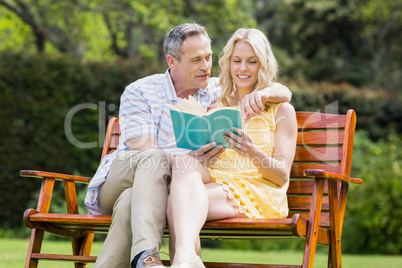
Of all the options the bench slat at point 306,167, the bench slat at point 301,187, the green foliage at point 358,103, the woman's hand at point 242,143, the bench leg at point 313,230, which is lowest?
the bench leg at point 313,230

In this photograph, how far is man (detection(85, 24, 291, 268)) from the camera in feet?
8.70

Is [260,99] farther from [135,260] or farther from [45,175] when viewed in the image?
[45,175]

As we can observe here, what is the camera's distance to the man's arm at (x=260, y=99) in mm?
Result: 3020

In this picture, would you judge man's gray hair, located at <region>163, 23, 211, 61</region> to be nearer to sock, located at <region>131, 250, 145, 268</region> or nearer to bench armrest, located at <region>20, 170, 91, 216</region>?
bench armrest, located at <region>20, 170, 91, 216</region>

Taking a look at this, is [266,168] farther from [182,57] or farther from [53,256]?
[53,256]

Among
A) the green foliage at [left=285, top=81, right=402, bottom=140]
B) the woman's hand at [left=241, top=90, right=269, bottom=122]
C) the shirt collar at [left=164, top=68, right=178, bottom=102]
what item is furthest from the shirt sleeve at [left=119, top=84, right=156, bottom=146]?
the green foliage at [left=285, top=81, right=402, bottom=140]

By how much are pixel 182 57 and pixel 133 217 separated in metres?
1.14

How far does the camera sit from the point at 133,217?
2.66 metres

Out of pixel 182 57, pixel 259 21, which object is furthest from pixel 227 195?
pixel 259 21

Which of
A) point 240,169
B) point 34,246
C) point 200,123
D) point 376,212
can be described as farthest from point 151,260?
point 376,212

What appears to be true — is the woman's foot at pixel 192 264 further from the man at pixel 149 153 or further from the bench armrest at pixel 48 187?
the bench armrest at pixel 48 187

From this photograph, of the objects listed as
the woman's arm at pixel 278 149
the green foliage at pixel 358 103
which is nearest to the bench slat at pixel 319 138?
the woman's arm at pixel 278 149

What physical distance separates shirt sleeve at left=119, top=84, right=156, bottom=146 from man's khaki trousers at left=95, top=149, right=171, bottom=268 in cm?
28

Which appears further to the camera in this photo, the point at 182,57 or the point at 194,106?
the point at 182,57
